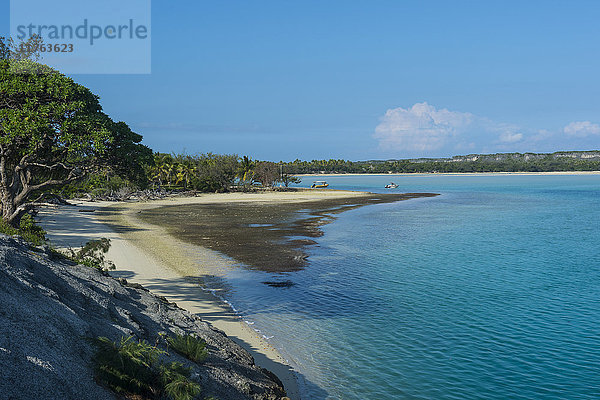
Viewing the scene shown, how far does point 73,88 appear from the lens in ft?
63.7

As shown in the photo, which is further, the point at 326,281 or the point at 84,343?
the point at 326,281

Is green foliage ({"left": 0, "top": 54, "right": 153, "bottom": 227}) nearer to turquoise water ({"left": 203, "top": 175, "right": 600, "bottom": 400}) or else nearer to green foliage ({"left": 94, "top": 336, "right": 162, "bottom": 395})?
turquoise water ({"left": 203, "top": 175, "right": 600, "bottom": 400})

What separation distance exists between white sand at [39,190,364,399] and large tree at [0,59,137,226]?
5815 millimetres

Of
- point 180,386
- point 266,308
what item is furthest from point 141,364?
point 266,308

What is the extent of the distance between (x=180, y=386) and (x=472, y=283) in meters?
19.7

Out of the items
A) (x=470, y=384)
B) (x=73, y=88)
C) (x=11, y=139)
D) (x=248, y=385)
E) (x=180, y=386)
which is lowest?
(x=470, y=384)

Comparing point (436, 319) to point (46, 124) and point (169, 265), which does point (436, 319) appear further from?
point (46, 124)

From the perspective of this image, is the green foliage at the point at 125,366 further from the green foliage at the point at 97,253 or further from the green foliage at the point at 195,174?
the green foliage at the point at 195,174

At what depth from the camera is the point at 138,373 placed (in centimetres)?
829

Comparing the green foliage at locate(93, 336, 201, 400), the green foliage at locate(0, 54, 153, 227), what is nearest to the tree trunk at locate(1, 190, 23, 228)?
the green foliage at locate(0, 54, 153, 227)

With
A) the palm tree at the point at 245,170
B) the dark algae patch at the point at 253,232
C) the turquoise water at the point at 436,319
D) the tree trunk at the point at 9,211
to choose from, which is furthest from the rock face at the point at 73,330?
the palm tree at the point at 245,170

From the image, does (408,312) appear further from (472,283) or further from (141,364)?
(141,364)

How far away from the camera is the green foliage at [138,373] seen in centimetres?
799

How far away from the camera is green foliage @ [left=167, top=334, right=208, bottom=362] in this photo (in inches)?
406
